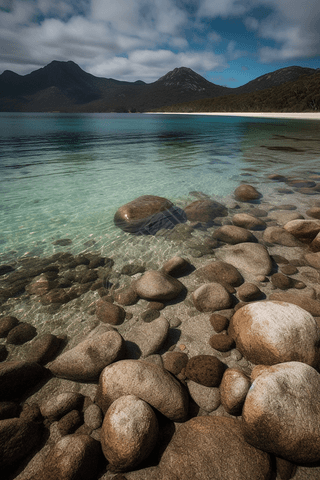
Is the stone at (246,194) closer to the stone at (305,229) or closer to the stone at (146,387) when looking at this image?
the stone at (305,229)

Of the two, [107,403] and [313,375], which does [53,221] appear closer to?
[107,403]

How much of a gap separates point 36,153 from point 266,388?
64.2 feet

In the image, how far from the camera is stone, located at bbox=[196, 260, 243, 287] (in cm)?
389

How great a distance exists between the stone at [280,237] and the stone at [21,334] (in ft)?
15.8

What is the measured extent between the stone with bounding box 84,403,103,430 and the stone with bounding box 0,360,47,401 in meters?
0.76

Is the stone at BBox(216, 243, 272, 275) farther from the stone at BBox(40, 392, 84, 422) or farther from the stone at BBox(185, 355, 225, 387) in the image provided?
the stone at BBox(40, 392, 84, 422)

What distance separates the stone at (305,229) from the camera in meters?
4.89

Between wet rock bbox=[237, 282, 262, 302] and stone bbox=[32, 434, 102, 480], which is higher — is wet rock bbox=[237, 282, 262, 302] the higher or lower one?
the higher one

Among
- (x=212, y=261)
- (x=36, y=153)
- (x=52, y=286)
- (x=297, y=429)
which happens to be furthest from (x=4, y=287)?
(x=36, y=153)

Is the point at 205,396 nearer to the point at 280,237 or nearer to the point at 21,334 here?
the point at 21,334

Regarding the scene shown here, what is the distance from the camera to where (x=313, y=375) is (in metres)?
2.04

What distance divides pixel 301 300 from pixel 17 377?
3737 millimetres

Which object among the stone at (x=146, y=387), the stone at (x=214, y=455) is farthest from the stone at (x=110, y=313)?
the stone at (x=214, y=455)

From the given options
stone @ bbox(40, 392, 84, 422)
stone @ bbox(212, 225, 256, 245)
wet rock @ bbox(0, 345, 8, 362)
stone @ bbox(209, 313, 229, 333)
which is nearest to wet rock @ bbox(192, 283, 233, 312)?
stone @ bbox(209, 313, 229, 333)
